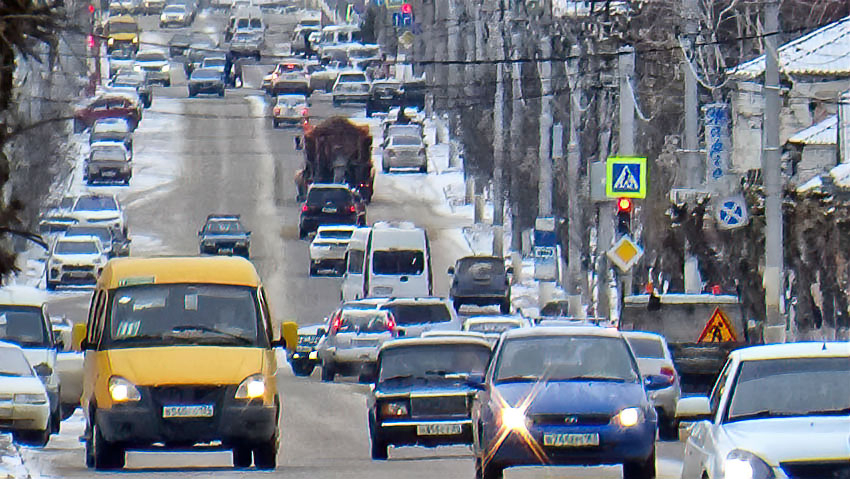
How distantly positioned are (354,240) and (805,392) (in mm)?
41253

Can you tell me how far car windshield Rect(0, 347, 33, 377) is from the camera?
24734 millimetres

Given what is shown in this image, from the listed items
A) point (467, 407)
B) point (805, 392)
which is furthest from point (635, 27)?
point (805, 392)

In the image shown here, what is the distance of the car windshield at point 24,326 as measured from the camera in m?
28.1

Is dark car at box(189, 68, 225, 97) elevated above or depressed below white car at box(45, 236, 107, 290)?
above

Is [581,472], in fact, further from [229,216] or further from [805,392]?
[229,216]

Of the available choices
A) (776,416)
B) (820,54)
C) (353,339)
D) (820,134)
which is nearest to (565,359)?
(776,416)

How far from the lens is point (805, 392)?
14.3 metres

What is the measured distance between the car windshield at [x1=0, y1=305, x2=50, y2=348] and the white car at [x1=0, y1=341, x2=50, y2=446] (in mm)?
3460

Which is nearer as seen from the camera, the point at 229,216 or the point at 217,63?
the point at 229,216

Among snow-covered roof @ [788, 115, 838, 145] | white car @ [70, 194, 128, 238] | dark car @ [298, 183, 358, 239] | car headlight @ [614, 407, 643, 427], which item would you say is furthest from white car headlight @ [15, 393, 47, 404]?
dark car @ [298, 183, 358, 239]

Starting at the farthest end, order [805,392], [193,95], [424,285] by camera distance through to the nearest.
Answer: [193,95] → [424,285] → [805,392]

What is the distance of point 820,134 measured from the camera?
51.8m

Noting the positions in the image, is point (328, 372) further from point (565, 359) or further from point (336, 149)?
point (336, 149)

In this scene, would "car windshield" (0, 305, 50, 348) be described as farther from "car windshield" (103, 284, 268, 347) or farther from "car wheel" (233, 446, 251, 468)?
"car windshield" (103, 284, 268, 347)
